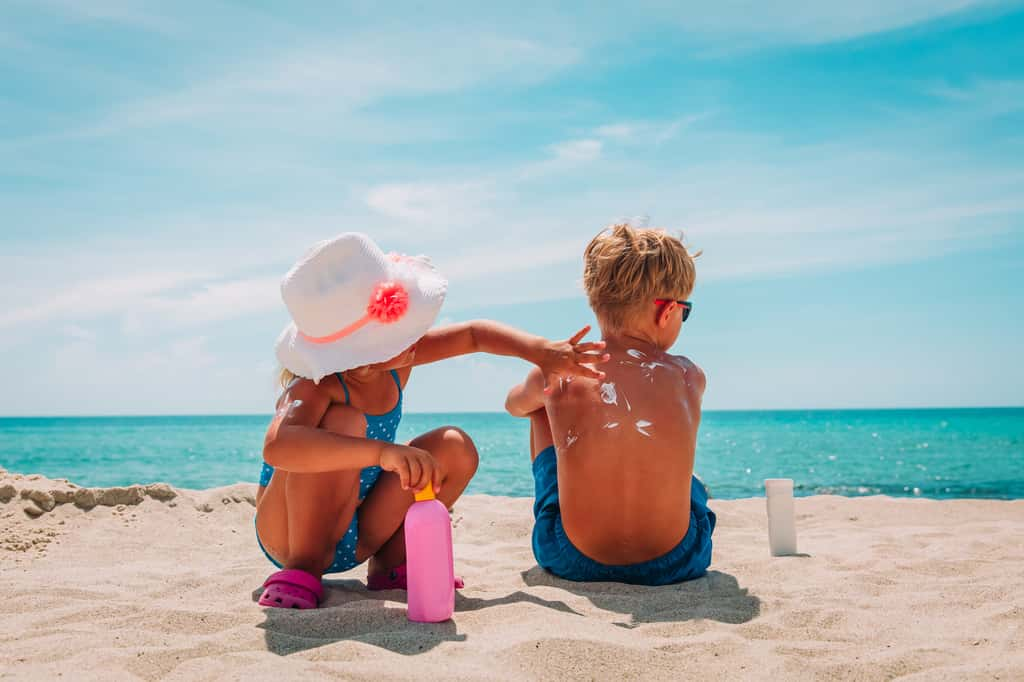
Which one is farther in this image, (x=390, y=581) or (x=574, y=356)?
(x=390, y=581)

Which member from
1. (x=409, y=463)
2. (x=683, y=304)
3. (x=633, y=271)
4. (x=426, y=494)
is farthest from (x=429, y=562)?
(x=683, y=304)

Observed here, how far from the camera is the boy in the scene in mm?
3016

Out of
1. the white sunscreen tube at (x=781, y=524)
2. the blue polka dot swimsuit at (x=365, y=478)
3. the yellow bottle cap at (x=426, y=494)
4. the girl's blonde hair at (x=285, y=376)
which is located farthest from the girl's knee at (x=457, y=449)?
the white sunscreen tube at (x=781, y=524)

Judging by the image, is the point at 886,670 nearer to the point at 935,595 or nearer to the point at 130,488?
the point at 935,595

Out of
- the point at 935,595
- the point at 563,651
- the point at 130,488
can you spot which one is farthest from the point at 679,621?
the point at 130,488

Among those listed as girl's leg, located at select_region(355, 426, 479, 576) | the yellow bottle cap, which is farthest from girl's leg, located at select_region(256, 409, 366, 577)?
the yellow bottle cap

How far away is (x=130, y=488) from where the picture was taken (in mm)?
5461

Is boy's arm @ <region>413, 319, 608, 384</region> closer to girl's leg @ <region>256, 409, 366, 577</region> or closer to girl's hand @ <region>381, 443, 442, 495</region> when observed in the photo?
girl's leg @ <region>256, 409, 366, 577</region>

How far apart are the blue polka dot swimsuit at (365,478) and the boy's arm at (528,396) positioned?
0.45m

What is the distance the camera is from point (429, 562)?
2637mm

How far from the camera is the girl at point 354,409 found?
8.71 ft

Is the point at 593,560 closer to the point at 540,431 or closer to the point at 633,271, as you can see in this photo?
the point at 540,431

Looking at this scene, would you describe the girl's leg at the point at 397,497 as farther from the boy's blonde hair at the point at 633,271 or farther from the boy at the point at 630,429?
the boy's blonde hair at the point at 633,271

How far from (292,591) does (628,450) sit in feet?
4.25
